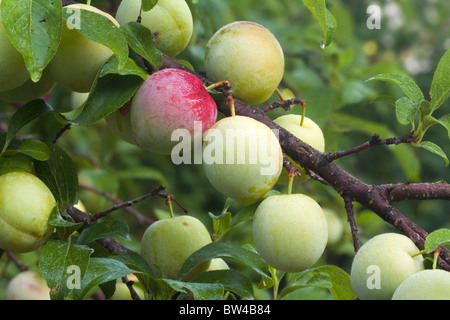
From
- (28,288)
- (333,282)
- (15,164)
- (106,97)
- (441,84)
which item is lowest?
(28,288)

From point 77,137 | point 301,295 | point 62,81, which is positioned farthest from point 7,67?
point 77,137

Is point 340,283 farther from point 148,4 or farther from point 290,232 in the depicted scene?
point 148,4

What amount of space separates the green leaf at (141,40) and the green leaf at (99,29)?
0.08 feet

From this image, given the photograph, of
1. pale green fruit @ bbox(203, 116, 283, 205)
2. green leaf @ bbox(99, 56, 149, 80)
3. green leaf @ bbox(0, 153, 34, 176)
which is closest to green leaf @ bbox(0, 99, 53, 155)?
green leaf @ bbox(0, 153, 34, 176)

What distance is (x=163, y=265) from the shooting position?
861 millimetres

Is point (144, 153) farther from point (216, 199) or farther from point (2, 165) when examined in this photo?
point (2, 165)

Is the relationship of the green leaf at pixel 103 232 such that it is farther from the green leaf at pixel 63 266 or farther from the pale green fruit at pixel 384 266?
the pale green fruit at pixel 384 266

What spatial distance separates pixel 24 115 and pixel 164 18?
0.23m

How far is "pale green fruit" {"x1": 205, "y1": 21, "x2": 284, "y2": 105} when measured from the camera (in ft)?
2.48

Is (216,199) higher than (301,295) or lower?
lower

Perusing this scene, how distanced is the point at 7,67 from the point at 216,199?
5.64 feet

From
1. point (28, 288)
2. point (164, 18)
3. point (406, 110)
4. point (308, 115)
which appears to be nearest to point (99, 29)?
point (164, 18)

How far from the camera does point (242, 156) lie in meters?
0.64
